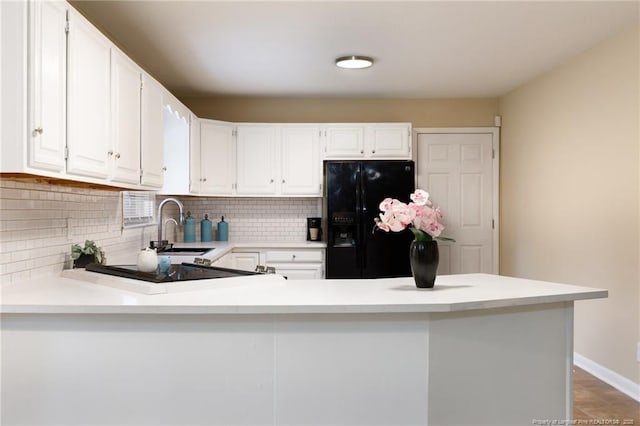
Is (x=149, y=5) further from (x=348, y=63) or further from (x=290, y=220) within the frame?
(x=290, y=220)

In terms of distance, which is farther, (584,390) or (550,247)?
(550,247)

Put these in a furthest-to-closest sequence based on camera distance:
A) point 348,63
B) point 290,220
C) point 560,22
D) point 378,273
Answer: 1. point 290,220
2. point 378,273
3. point 348,63
4. point 560,22

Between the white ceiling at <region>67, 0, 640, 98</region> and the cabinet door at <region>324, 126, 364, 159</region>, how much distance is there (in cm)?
46

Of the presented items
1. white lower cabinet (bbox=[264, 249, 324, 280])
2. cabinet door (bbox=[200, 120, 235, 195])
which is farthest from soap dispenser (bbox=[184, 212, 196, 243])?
white lower cabinet (bbox=[264, 249, 324, 280])

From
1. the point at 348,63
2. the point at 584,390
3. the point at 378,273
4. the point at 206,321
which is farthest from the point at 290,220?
the point at 206,321

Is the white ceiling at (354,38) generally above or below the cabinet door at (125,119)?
above

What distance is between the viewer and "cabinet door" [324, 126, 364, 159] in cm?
505

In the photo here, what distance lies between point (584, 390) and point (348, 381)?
7.96 feet

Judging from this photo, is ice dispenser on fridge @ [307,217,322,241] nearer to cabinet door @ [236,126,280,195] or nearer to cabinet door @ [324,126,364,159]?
cabinet door @ [236,126,280,195]

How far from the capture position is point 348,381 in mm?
1854

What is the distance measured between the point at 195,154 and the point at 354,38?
6.30ft

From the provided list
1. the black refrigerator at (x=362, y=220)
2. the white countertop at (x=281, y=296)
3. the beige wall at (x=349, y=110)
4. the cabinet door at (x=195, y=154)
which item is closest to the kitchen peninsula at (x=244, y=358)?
the white countertop at (x=281, y=296)

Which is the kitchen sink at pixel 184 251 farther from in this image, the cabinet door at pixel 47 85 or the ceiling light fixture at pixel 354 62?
the cabinet door at pixel 47 85

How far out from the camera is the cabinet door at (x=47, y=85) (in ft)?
5.97
